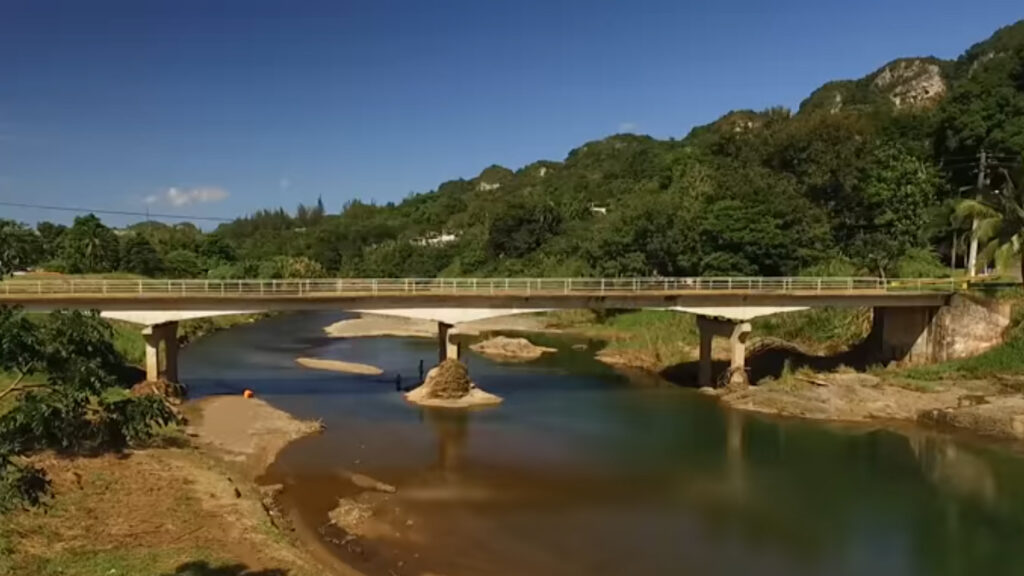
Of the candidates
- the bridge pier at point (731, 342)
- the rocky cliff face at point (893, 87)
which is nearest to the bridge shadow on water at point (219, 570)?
the bridge pier at point (731, 342)

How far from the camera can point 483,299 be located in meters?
43.9

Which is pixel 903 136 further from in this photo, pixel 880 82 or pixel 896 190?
pixel 880 82

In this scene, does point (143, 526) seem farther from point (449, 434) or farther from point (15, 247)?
point (449, 434)

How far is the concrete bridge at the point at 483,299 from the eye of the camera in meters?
40.5

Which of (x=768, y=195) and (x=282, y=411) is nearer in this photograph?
(x=282, y=411)

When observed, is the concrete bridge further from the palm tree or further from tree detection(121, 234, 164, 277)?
tree detection(121, 234, 164, 277)

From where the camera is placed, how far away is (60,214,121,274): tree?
8850cm

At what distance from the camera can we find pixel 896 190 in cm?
6988

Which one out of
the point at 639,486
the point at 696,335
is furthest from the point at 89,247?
the point at 639,486

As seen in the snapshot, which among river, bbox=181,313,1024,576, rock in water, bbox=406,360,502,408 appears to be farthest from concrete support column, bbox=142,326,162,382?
rock in water, bbox=406,360,502,408

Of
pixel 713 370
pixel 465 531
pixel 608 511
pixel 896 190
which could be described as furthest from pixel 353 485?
pixel 896 190

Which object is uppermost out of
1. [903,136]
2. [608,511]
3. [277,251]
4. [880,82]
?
[880,82]

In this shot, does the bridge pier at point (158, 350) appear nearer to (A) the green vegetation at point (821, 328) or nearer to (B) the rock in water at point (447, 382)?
(B) the rock in water at point (447, 382)

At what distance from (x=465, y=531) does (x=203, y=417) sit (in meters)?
18.7
